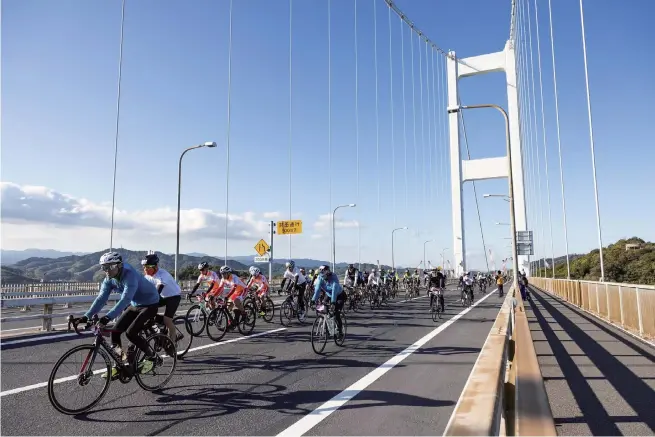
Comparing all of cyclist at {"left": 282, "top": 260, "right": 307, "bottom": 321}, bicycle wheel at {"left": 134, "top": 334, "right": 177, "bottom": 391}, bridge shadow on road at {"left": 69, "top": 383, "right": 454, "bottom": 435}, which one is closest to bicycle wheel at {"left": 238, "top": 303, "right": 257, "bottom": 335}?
cyclist at {"left": 282, "top": 260, "right": 307, "bottom": 321}

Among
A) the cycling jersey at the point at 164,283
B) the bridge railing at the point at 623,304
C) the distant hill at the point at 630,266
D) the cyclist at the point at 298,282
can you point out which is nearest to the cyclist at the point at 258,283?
the cyclist at the point at 298,282

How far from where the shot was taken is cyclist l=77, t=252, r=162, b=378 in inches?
221

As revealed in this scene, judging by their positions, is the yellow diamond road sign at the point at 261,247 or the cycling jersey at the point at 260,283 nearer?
the cycling jersey at the point at 260,283

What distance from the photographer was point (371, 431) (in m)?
4.38

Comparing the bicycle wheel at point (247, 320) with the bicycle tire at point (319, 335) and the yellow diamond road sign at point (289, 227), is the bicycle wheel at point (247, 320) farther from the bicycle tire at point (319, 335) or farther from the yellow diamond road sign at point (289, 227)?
the yellow diamond road sign at point (289, 227)

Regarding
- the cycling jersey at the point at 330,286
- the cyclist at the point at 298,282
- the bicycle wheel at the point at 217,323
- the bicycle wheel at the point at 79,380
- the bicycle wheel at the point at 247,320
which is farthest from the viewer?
the cyclist at the point at 298,282

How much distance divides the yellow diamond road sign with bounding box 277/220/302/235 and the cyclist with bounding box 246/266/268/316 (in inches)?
1401

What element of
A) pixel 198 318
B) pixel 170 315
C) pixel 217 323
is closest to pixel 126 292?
pixel 170 315

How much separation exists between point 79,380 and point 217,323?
5.53 metres

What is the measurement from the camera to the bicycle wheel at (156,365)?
19.7 ft

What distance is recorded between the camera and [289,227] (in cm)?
5028

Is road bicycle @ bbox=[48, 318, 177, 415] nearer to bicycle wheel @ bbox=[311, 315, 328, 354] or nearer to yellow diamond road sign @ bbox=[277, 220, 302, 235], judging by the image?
bicycle wheel @ bbox=[311, 315, 328, 354]

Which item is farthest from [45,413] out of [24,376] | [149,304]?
[24,376]

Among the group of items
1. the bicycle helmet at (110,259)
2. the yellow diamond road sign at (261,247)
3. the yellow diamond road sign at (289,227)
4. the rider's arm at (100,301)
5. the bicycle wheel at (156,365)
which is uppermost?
the yellow diamond road sign at (289,227)
